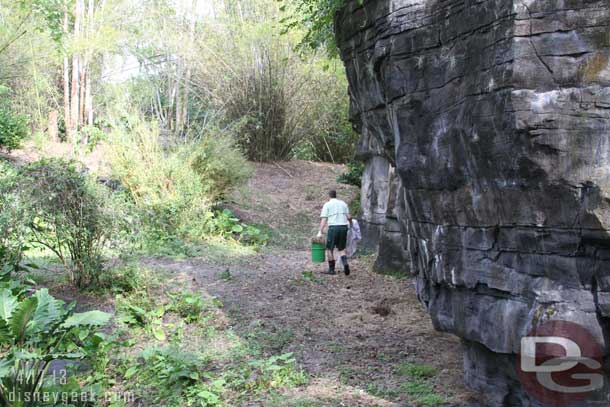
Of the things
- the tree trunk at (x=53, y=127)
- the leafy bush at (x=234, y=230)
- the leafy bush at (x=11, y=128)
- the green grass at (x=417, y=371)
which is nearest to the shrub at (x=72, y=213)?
the green grass at (x=417, y=371)

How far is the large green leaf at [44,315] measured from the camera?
6660 millimetres

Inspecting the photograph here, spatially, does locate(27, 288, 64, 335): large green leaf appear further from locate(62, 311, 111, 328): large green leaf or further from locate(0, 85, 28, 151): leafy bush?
locate(0, 85, 28, 151): leafy bush

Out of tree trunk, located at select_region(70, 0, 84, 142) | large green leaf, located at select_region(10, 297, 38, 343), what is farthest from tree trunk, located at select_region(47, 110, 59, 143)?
large green leaf, located at select_region(10, 297, 38, 343)

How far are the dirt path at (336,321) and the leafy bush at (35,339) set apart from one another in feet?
6.66

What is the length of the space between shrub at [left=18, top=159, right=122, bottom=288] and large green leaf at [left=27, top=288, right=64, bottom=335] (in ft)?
6.57

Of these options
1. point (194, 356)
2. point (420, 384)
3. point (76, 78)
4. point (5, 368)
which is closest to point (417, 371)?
point (420, 384)

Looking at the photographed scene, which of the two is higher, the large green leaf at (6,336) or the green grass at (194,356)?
the large green leaf at (6,336)

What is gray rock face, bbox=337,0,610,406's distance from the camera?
164 inches

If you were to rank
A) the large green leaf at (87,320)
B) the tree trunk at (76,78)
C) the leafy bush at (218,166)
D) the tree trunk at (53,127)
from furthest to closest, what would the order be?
the tree trunk at (53,127) < the tree trunk at (76,78) < the leafy bush at (218,166) < the large green leaf at (87,320)

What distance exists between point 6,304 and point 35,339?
526mm

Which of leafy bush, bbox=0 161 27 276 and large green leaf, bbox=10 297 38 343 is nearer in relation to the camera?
large green leaf, bbox=10 297 38 343

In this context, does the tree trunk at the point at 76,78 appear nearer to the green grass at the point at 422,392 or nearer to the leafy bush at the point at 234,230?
the leafy bush at the point at 234,230

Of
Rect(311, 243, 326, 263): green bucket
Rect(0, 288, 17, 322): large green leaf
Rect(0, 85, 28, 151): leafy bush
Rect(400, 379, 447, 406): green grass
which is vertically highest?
Rect(0, 85, 28, 151): leafy bush

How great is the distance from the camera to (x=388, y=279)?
425 inches
